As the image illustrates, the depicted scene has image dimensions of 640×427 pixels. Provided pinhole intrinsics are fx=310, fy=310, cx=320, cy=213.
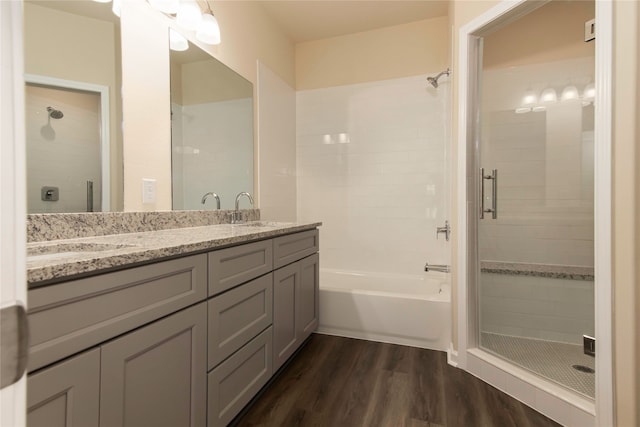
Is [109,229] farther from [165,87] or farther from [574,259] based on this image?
[574,259]

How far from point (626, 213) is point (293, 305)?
1.59 m

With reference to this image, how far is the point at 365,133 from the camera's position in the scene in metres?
3.07

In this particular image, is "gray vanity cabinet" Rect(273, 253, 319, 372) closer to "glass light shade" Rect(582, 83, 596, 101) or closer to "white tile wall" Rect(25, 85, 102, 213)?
"white tile wall" Rect(25, 85, 102, 213)

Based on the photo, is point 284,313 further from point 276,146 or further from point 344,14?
point 344,14

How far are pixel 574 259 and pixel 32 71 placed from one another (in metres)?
3.06

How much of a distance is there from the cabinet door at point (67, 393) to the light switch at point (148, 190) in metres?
0.95

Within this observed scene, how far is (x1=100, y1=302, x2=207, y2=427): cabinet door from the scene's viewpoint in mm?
817

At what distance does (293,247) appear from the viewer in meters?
1.89

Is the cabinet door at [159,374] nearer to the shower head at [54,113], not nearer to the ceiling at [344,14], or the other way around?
the shower head at [54,113]

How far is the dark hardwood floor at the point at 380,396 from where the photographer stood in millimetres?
1434

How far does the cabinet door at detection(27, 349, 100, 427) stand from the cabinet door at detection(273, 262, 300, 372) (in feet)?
3.07

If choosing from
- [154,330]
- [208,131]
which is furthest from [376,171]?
[154,330]

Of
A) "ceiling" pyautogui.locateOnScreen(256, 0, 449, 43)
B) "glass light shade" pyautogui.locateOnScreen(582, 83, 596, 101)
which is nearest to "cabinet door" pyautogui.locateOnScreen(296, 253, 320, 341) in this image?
"ceiling" pyautogui.locateOnScreen(256, 0, 449, 43)

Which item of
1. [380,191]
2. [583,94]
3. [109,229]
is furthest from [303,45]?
[109,229]
